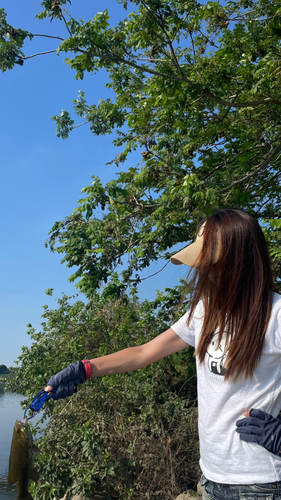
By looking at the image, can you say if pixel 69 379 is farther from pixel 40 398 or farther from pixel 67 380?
pixel 40 398

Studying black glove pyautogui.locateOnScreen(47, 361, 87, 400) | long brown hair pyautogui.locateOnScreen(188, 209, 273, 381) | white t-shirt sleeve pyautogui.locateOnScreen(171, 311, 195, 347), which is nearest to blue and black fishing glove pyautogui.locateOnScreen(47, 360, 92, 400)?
black glove pyautogui.locateOnScreen(47, 361, 87, 400)

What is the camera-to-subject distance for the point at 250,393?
1.59m

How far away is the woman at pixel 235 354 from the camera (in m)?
1.54

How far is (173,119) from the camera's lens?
7363mm

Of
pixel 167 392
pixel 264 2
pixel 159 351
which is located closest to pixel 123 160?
pixel 264 2

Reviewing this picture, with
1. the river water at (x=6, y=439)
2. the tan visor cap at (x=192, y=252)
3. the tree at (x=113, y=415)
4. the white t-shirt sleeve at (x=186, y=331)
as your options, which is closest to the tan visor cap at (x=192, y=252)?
the tan visor cap at (x=192, y=252)

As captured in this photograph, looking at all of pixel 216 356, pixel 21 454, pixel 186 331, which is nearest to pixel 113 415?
pixel 21 454

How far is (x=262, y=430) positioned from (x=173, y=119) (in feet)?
21.8

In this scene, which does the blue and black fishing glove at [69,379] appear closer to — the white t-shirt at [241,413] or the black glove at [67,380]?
the black glove at [67,380]

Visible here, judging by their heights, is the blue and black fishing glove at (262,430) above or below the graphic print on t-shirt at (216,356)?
below

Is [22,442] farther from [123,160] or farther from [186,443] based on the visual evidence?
[123,160]

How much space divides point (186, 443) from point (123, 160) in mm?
5163

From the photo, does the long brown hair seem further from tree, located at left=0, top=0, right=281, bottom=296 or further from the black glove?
tree, located at left=0, top=0, right=281, bottom=296

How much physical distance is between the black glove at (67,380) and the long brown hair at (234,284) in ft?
2.03
